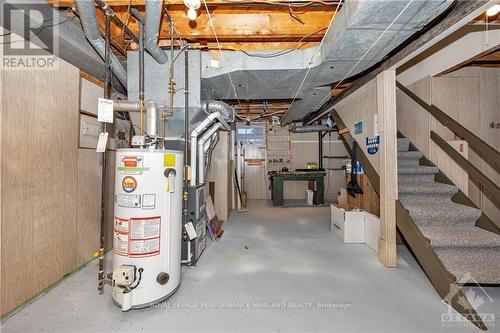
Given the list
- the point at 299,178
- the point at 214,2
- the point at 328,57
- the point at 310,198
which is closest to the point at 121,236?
the point at 214,2

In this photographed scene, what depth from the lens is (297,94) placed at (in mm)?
3418

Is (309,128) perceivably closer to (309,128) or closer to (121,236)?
(309,128)

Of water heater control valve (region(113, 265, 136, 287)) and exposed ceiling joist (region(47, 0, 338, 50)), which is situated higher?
exposed ceiling joist (region(47, 0, 338, 50))

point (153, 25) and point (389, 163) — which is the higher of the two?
point (153, 25)

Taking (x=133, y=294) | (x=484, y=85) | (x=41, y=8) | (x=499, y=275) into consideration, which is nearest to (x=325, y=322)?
(x=133, y=294)

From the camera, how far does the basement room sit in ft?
5.67

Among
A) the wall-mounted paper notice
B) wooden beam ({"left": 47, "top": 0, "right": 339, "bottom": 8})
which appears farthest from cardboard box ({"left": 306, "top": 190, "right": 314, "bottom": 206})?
the wall-mounted paper notice

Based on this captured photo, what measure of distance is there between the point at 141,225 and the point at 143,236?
9 cm

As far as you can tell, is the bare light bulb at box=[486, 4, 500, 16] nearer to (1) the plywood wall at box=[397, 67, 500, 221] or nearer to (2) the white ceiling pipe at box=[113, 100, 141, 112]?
(1) the plywood wall at box=[397, 67, 500, 221]

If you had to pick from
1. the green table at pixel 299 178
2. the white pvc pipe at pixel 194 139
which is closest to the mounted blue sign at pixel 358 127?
the white pvc pipe at pixel 194 139

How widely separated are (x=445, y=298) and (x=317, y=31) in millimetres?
2789

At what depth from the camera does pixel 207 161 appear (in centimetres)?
327

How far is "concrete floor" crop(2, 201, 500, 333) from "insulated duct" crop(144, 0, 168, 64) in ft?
7.81

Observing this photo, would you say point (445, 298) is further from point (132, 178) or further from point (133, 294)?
point (132, 178)
